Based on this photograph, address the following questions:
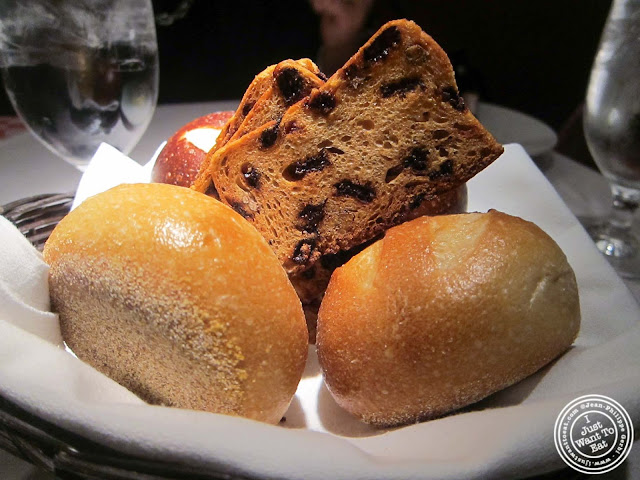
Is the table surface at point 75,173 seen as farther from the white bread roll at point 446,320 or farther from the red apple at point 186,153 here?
the white bread roll at point 446,320

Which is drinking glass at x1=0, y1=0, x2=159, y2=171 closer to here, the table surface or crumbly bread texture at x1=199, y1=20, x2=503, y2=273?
the table surface

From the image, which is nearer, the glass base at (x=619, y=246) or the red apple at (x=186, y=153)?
the red apple at (x=186, y=153)

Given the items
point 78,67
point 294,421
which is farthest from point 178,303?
point 78,67

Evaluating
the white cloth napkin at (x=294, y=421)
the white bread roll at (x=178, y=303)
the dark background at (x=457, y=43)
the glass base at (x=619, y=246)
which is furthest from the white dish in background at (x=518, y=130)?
the dark background at (x=457, y=43)

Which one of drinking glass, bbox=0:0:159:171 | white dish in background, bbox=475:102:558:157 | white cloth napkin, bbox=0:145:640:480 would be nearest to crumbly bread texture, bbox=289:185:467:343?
white cloth napkin, bbox=0:145:640:480

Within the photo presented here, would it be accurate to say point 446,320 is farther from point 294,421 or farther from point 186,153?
point 186,153

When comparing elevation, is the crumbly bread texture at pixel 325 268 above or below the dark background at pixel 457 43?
above

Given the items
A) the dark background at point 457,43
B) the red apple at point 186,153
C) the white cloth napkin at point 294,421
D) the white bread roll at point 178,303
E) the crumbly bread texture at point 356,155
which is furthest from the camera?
the dark background at point 457,43
